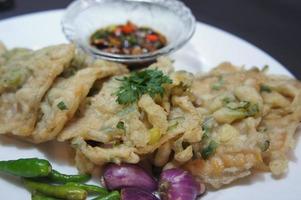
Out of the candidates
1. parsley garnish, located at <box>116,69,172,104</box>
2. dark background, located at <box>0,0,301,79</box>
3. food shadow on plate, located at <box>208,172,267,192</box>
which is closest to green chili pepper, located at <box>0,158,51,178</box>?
parsley garnish, located at <box>116,69,172,104</box>

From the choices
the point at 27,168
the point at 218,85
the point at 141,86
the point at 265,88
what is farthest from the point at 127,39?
the point at 27,168

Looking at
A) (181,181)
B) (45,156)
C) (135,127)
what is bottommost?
(45,156)

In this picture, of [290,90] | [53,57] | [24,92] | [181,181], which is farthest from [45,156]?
[290,90]

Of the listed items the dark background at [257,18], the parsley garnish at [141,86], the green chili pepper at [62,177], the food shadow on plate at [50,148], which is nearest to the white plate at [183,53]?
the food shadow on plate at [50,148]

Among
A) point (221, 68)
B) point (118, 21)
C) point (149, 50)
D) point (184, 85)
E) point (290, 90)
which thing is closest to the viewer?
point (184, 85)

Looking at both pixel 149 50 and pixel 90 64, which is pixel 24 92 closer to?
pixel 90 64

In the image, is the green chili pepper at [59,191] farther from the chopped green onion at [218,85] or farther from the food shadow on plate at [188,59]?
the food shadow on plate at [188,59]
